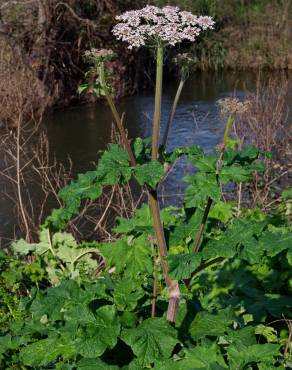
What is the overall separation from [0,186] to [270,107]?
3717 millimetres

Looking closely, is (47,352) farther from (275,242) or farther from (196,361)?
Result: (275,242)

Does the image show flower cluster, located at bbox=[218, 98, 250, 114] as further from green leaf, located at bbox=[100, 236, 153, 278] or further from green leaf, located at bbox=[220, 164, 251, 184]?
green leaf, located at bbox=[100, 236, 153, 278]

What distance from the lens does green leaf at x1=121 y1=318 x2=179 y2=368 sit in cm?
201

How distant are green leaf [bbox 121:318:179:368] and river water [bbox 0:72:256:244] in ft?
16.6

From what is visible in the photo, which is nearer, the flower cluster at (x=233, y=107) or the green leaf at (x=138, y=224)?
the flower cluster at (x=233, y=107)

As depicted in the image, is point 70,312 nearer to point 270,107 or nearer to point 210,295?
point 210,295

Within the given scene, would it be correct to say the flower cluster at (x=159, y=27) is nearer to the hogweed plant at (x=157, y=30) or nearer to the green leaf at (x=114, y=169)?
the hogweed plant at (x=157, y=30)

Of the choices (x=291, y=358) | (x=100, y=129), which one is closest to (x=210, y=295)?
(x=291, y=358)

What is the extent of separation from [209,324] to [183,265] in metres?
0.29

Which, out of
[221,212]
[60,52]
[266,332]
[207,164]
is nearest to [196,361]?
[207,164]

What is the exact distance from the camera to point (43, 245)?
4.54 meters

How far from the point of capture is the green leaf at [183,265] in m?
2.04

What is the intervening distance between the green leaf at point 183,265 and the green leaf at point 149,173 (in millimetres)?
259

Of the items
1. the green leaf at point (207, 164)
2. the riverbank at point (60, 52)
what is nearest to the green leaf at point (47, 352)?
the green leaf at point (207, 164)
